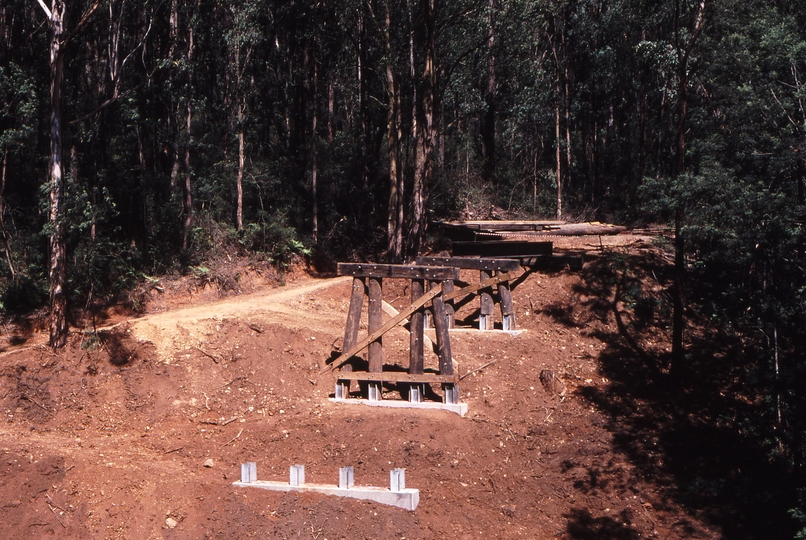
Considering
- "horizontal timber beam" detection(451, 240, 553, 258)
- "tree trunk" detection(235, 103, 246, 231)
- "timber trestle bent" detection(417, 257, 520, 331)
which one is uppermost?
"tree trunk" detection(235, 103, 246, 231)

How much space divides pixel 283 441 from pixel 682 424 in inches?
265

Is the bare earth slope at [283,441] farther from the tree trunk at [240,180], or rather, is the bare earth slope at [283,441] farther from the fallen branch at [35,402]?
the tree trunk at [240,180]

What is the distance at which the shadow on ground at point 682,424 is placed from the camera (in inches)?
426

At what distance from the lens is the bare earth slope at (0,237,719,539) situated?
31.1 feet

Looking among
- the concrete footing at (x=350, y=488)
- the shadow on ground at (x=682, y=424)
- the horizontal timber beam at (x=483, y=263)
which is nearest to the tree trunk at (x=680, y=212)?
the shadow on ground at (x=682, y=424)

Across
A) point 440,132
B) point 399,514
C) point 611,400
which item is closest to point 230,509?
point 399,514

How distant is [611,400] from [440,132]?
18.1 m

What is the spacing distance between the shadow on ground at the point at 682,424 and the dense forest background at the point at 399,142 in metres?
0.38

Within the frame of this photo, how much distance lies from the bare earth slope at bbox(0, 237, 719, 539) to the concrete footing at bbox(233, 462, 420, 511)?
10 cm

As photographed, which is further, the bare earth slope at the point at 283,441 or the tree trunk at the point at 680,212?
the tree trunk at the point at 680,212

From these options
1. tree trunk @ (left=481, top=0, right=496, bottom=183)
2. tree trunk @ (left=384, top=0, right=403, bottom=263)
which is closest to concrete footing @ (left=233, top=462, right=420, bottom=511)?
tree trunk @ (left=384, top=0, right=403, bottom=263)

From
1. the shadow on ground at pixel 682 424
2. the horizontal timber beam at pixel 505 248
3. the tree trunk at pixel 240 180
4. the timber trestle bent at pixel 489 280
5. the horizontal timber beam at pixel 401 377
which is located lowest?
the shadow on ground at pixel 682 424

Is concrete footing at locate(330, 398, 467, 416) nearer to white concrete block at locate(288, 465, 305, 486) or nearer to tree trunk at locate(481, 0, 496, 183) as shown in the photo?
white concrete block at locate(288, 465, 305, 486)

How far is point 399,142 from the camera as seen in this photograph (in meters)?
23.2
